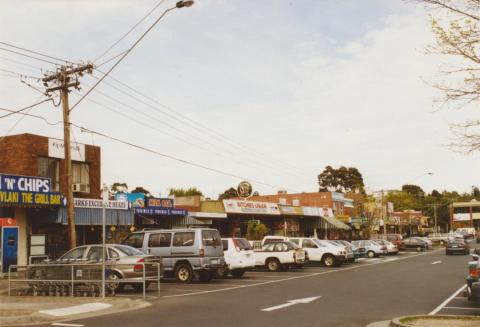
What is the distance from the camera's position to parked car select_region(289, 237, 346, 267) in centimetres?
3100

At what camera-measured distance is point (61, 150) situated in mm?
29031

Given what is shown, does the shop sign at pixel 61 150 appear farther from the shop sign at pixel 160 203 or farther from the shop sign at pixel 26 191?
the shop sign at pixel 160 203

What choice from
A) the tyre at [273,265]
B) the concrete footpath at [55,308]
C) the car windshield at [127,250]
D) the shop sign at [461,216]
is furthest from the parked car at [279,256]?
the shop sign at [461,216]

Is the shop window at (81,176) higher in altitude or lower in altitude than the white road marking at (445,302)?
higher

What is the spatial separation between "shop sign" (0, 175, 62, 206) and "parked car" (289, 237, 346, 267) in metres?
13.7

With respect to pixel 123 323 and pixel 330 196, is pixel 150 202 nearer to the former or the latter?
pixel 123 323

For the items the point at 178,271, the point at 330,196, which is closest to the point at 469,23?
the point at 178,271

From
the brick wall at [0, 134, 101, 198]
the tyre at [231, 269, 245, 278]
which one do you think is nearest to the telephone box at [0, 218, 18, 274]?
the brick wall at [0, 134, 101, 198]

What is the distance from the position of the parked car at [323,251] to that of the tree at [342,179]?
271 ft

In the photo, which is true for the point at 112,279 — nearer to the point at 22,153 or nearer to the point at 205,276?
the point at 205,276

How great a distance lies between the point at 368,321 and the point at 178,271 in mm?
11136

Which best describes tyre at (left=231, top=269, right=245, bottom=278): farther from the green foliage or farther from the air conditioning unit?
the green foliage

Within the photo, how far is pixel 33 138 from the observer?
1077 inches

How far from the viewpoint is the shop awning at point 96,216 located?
2591 centimetres
